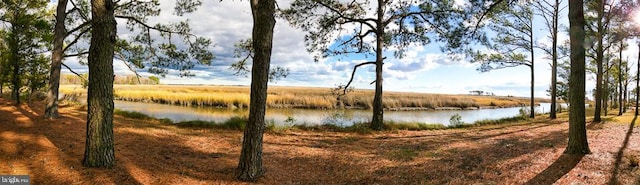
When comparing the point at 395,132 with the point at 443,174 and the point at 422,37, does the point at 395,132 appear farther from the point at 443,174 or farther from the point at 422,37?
the point at 443,174

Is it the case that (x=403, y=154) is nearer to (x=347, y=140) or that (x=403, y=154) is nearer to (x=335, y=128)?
(x=347, y=140)

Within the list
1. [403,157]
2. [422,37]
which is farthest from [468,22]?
[403,157]

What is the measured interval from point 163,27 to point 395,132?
9.75 m

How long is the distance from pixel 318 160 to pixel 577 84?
239 inches

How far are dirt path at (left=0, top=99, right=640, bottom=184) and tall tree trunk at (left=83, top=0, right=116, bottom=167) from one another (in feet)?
0.99

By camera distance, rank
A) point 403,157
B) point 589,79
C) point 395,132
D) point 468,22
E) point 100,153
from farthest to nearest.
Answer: point 589,79 < point 395,132 < point 468,22 < point 403,157 < point 100,153

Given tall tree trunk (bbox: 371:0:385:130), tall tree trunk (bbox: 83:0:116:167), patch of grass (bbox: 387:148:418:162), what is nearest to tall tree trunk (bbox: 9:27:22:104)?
tall tree trunk (bbox: 83:0:116:167)

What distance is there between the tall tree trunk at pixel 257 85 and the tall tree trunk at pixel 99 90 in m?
2.43

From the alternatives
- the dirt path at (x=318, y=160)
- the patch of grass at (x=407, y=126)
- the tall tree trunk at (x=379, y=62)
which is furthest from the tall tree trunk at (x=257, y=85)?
the patch of grass at (x=407, y=126)

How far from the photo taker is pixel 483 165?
6.72m

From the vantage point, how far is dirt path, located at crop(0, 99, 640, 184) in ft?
18.5

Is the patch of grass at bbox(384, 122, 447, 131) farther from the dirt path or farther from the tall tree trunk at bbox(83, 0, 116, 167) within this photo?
the tall tree trunk at bbox(83, 0, 116, 167)
